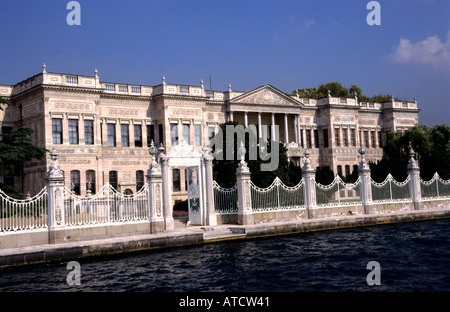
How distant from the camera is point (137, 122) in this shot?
32.7m

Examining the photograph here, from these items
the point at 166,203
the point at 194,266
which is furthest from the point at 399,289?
the point at 166,203

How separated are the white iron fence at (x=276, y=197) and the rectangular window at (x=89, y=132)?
50.0 feet

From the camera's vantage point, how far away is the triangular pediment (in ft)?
122

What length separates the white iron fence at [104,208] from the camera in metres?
13.4

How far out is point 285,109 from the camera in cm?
3956

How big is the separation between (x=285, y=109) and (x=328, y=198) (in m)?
21.3

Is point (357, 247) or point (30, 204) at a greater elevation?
point (30, 204)

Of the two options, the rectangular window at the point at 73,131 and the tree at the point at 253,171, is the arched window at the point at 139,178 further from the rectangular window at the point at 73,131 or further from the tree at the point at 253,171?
the tree at the point at 253,171

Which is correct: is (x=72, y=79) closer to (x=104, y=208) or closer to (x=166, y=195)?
(x=166, y=195)

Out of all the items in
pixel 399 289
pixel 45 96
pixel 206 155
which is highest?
pixel 45 96

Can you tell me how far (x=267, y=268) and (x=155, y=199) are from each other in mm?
4988

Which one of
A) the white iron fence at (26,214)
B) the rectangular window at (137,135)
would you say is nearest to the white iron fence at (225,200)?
the white iron fence at (26,214)
